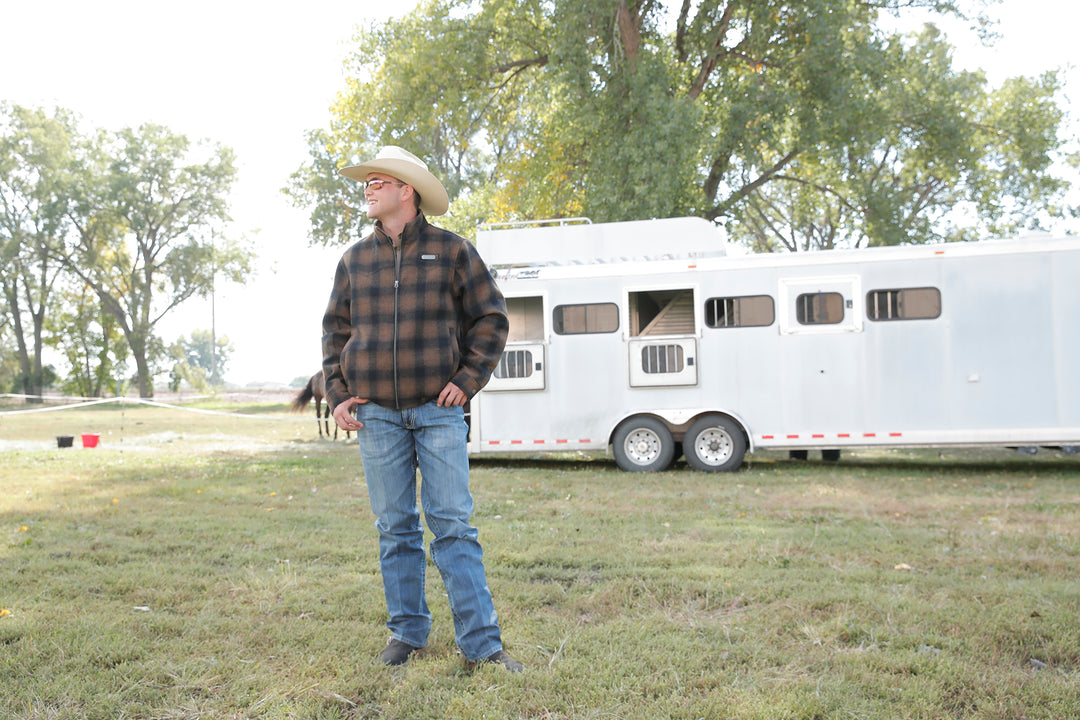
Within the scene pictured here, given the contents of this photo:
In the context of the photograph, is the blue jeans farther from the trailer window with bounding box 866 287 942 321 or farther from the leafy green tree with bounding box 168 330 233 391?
the leafy green tree with bounding box 168 330 233 391

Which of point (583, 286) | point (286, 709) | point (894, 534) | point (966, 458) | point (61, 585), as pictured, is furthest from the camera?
point (966, 458)

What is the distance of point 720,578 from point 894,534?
6.63 ft

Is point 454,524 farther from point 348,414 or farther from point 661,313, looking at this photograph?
point 661,313

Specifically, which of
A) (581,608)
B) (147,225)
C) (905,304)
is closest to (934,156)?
(905,304)

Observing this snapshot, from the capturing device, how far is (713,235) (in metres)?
12.0

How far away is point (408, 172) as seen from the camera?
346 centimetres

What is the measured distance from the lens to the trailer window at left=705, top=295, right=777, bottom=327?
11.4 m

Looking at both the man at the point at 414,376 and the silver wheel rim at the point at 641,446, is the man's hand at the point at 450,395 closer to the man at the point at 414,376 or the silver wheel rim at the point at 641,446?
the man at the point at 414,376

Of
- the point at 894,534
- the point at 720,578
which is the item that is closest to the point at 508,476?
the point at 894,534

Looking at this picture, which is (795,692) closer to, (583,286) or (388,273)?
(388,273)

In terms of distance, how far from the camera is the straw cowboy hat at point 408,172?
3.43 meters

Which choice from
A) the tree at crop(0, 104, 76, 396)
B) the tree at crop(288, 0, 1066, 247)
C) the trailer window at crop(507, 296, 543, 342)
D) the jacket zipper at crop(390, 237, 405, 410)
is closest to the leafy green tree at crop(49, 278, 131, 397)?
the tree at crop(0, 104, 76, 396)

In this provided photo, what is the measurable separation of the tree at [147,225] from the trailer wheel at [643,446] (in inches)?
1546

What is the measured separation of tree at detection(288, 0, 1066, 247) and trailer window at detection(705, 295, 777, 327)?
15.2 ft
